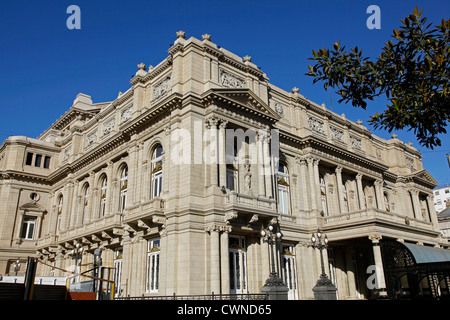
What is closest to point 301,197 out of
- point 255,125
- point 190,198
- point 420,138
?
point 255,125

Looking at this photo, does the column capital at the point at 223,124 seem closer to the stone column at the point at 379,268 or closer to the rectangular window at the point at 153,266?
the rectangular window at the point at 153,266

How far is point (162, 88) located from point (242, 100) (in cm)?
655

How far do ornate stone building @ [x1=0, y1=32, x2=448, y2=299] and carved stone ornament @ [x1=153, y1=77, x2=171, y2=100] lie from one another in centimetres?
18

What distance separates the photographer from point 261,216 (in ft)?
83.6

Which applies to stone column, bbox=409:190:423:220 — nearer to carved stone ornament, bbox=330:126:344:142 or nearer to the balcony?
the balcony

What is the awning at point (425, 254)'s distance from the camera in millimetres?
25969

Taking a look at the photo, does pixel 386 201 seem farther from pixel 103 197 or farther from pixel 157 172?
pixel 103 197

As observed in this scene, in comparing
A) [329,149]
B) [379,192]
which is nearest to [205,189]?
[329,149]

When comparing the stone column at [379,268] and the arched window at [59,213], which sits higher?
the arched window at [59,213]

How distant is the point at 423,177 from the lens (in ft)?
158

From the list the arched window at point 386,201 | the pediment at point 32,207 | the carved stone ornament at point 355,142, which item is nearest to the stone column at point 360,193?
the carved stone ornament at point 355,142

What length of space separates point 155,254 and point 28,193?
24.0 meters

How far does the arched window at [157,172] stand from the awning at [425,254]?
58.9ft

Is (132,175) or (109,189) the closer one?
(132,175)
